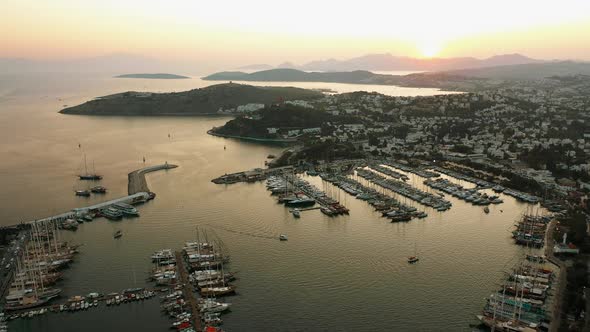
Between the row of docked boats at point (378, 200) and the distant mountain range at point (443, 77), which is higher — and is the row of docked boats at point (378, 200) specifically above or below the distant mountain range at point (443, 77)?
below

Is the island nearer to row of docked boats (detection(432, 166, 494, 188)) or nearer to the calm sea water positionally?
the calm sea water

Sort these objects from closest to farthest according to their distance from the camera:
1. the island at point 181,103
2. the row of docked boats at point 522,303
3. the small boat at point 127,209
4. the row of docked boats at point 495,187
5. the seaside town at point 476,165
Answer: the row of docked boats at point 522,303 → the seaside town at point 476,165 → the small boat at point 127,209 → the row of docked boats at point 495,187 → the island at point 181,103

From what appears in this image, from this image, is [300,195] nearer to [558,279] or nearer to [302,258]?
[302,258]

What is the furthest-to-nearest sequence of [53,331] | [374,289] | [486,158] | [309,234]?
[486,158]
[309,234]
[374,289]
[53,331]

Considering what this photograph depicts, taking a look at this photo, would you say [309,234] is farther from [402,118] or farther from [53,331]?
[402,118]

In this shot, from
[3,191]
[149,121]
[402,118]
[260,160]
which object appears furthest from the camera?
[149,121]

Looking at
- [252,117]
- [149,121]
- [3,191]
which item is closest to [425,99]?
[252,117]

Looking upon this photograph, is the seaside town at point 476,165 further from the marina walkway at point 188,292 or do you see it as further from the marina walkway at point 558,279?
the marina walkway at point 188,292

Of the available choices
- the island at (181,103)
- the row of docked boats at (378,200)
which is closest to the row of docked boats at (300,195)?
the row of docked boats at (378,200)
